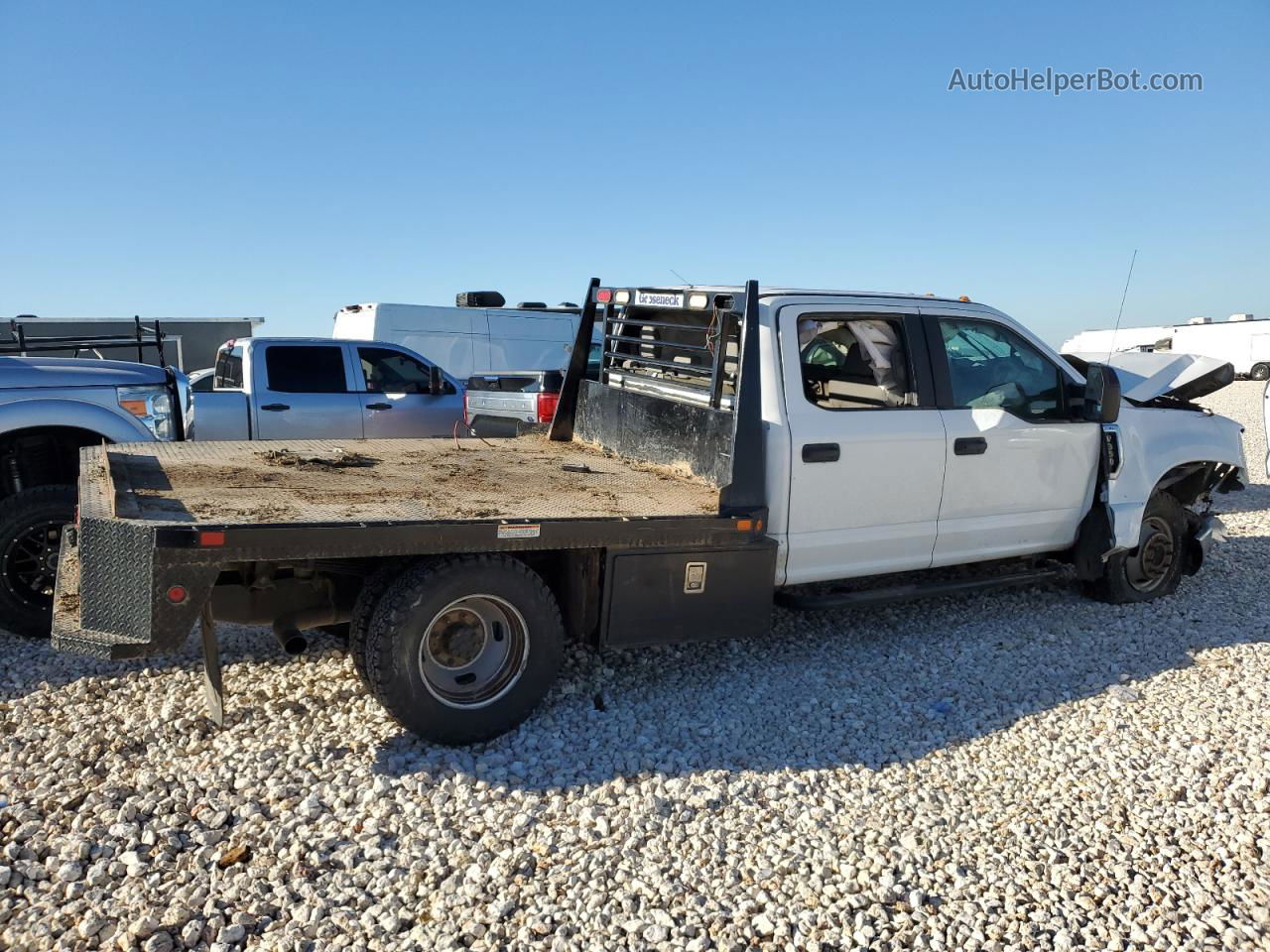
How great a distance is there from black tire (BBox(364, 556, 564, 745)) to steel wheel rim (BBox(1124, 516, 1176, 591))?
4242mm

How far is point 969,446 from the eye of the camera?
525 centimetres

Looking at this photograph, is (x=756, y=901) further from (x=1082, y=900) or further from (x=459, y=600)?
(x=459, y=600)

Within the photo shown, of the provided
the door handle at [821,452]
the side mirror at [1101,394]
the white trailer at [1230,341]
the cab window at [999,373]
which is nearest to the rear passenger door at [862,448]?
the door handle at [821,452]

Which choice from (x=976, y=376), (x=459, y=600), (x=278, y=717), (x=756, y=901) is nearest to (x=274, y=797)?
(x=278, y=717)

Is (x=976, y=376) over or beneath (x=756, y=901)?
over

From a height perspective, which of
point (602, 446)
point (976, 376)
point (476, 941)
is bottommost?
point (476, 941)

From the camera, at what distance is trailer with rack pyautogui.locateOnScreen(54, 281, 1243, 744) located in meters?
3.71

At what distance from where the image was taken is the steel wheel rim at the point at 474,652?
3965 millimetres

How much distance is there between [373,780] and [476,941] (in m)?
1.02

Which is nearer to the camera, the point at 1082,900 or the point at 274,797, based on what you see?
the point at 1082,900

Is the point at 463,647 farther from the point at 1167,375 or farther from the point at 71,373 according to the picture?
the point at 1167,375

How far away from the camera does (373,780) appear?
144 inches

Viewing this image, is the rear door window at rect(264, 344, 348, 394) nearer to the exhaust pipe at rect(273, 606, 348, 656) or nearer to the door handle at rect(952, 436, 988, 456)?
the exhaust pipe at rect(273, 606, 348, 656)

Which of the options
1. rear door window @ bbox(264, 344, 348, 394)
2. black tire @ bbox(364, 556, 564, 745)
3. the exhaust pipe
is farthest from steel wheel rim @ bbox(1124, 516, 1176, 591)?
rear door window @ bbox(264, 344, 348, 394)
